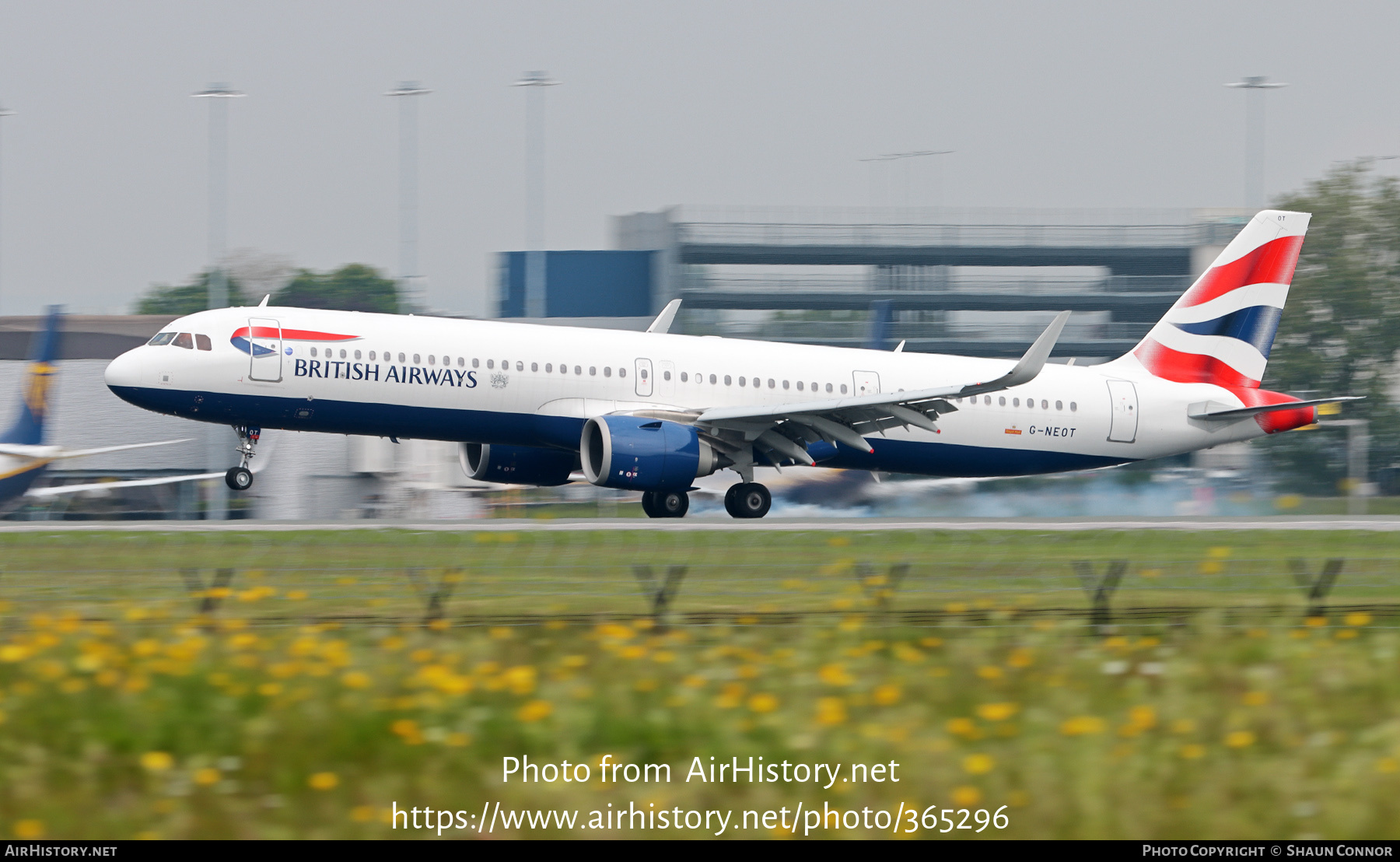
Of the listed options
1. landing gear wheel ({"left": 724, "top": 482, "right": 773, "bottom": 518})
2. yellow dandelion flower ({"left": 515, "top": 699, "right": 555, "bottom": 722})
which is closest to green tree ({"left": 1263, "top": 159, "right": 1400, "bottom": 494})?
landing gear wheel ({"left": 724, "top": 482, "right": 773, "bottom": 518})

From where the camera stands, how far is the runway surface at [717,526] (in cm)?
2189

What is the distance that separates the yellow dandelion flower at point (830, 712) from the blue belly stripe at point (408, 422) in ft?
62.8

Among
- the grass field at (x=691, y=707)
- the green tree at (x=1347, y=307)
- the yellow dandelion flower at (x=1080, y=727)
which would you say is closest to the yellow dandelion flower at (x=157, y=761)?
the grass field at (x=691, y=707)

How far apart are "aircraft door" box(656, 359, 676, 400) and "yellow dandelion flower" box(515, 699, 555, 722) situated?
2024 cm

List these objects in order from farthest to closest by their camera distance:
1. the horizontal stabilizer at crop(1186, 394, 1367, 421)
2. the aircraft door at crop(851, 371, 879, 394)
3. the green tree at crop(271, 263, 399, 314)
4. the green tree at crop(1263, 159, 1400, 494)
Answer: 1. the green tree at crop(271, 263, 399, 314)
2. the green tree at crop(1263, 159, 1400, 494)
3. the horizontal stabilizer at crop(1186, 394, 1367, 421)
4. the aircraft door at crop(851, 371, 879, 394)

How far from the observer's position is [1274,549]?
20531mm

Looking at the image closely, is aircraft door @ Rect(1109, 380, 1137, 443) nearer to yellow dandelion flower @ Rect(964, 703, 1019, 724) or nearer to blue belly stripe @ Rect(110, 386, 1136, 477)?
blue belly stripe @ Rect(110, 386, 1136, 477)

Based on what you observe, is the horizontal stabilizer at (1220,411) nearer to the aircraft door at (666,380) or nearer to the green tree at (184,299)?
the aircraft door at (666,380)

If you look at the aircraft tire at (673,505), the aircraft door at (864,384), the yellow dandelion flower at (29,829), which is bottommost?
the aircraft tire at (673,505)

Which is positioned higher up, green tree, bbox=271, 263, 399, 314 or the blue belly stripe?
green tree, bbox=271, 263, 399, 314

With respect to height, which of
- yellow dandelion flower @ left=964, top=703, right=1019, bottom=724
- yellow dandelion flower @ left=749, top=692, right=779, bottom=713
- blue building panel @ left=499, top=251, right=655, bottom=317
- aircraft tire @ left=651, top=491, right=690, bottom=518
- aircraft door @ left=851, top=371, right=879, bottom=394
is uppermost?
blue building panel @ left=499, top=251, right=655, bottom=317

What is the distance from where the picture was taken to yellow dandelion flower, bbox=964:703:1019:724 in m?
7.74

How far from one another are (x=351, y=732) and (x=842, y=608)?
5814 millimetres
